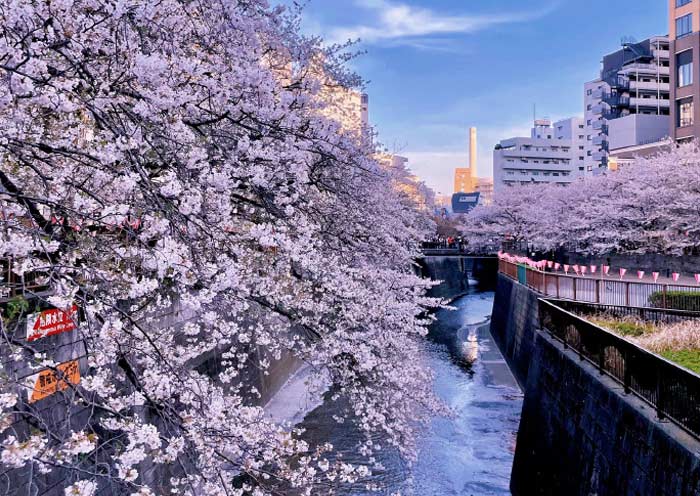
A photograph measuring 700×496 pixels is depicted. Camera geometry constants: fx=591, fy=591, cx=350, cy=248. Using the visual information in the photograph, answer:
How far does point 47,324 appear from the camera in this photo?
6.78 metres

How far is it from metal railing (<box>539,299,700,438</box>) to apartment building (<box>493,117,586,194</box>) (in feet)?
288

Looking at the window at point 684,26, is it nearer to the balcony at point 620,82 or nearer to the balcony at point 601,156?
the balcony at point 620,82

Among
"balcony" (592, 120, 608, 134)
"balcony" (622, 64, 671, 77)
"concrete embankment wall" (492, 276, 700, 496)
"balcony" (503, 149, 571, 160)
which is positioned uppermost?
"balcony" (622, 64, 671, 77)

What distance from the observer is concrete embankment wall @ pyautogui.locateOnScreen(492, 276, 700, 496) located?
672 cm

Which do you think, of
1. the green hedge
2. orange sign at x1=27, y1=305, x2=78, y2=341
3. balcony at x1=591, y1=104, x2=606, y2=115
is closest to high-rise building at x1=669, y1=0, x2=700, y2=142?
balcony at x1=591, y1=104, x2=606, y2=115

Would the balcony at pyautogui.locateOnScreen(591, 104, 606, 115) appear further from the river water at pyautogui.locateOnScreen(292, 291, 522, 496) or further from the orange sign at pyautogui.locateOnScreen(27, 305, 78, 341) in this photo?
the orange sign at pyautogui.locateOnScreen(27, 305, 78, 341)

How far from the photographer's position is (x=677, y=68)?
44844 millimetres

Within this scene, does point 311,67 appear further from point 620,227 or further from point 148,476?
point 620,227

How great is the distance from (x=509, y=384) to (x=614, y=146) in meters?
41.0

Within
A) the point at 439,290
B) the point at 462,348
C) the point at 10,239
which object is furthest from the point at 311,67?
the point at 439,290

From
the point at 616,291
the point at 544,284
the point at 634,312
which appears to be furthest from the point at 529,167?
the point at 634,312

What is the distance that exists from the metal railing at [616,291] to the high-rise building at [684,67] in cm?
2864

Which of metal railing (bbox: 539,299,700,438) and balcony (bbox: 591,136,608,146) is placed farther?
balcony (bbox: 591,136,608,146)

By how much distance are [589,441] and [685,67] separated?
4383cm
